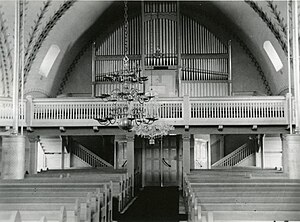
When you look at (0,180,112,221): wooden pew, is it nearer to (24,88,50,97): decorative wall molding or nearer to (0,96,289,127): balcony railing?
(0,96,289,127): balcony railing

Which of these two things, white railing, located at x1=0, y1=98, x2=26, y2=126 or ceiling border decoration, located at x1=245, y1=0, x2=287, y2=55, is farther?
ceiling border decoration, located at x1=245, y1=0, x2=287, y2=55

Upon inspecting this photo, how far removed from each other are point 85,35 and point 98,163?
22.0 ft

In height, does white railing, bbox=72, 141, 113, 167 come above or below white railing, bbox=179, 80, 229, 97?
below

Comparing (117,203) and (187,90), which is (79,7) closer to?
Result: (187,90)

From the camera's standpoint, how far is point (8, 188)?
10375 millimetres

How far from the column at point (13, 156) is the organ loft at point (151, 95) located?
0.10 ft

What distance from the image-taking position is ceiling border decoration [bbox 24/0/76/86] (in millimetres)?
20564

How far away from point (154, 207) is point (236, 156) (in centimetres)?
971

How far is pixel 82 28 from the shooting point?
76.4ft

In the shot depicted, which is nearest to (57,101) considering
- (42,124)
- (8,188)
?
(42,124)

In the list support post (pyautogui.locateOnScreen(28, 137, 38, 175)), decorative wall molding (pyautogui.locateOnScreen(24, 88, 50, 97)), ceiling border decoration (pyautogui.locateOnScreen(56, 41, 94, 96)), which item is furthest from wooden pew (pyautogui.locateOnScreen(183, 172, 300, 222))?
ceiling border decoration (pyautogui.locateOnScreen(56, 41, 94, 96))

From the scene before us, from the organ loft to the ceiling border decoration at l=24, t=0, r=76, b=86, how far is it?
6cm

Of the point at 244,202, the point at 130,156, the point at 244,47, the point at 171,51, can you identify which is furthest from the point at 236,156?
the point at 244,202

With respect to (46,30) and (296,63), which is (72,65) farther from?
(296,63)
